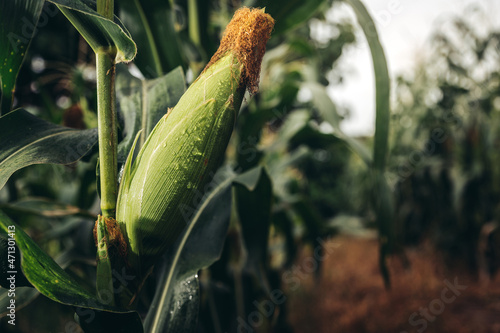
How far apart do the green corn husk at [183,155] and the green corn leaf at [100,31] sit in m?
0.07

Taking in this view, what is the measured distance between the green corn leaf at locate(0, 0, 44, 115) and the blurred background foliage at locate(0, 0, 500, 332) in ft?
0.44

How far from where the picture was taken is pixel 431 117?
270 cm

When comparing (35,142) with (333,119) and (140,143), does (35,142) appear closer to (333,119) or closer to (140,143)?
(140,143)

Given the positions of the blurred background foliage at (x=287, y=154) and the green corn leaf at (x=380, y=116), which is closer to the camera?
the green corn leaf at (x=380, y=116)

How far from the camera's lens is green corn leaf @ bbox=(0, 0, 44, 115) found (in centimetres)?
35

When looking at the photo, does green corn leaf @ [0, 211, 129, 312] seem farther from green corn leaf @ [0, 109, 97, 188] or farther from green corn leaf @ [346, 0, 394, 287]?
green corn leaf @ [346, 0, 394, 287]

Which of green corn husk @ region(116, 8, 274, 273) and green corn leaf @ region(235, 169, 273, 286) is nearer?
green corn husk @ region(116, 8, 274, 273)

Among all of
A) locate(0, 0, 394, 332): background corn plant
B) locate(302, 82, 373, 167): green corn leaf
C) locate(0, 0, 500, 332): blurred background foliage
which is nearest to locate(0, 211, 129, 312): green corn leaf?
locate(0, 0, 394, 332): background corn plant

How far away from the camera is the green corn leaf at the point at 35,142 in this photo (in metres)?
0.36

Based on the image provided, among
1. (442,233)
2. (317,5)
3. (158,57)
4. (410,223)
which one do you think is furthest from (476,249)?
(158,57)

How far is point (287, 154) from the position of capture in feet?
5.87

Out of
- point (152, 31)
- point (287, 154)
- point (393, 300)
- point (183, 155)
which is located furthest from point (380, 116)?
point (393, 300)

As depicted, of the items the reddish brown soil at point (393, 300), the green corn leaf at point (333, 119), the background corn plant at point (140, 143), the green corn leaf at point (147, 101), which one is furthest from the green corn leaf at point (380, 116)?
the reddish brown soil at point (393, 300)

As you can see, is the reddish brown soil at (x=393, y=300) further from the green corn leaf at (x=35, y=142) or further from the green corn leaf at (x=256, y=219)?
the green corn leaf at (x=35, y=142)
